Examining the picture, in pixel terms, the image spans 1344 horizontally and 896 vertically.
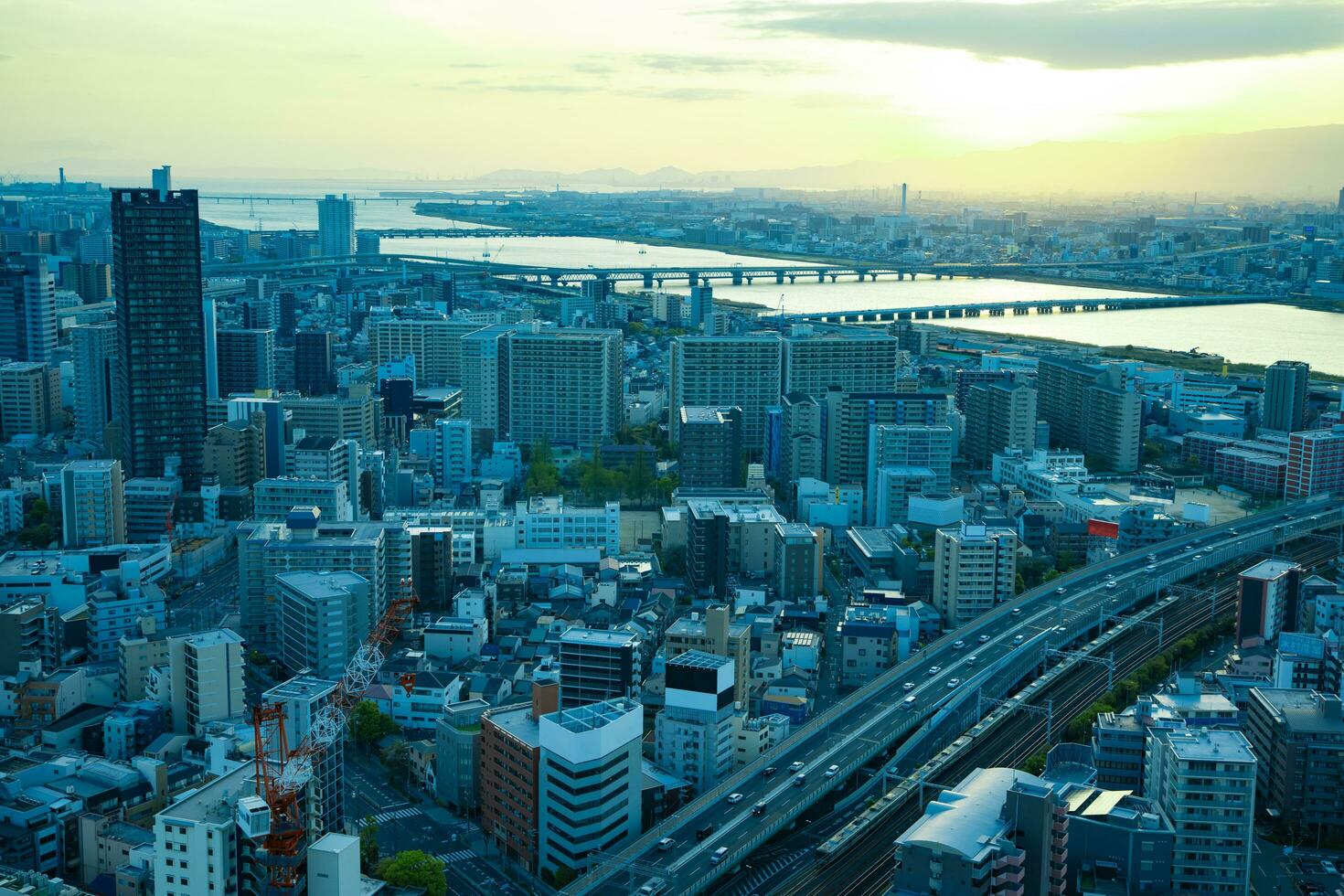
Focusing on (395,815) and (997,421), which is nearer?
(395,815)

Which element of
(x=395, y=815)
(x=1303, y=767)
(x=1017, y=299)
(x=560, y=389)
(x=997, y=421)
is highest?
(x=1017, y=299)

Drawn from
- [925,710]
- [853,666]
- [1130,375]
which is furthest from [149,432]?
[1130,375]

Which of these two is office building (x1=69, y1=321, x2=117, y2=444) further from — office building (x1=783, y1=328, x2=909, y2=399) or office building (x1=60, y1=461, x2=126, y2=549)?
office building (x1=783, y1=328, x2=909, y2=399)

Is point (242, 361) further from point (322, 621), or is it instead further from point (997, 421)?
point (322, 621)

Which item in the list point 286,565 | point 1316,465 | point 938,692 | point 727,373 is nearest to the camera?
point 938,692

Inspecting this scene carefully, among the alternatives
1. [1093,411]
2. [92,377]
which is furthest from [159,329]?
[1093,411]
